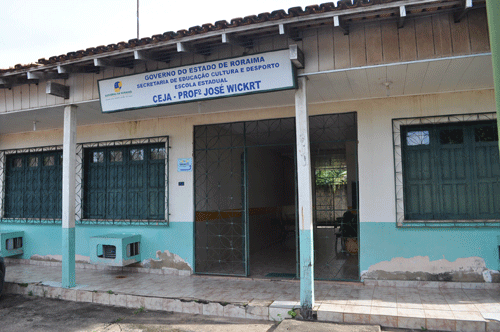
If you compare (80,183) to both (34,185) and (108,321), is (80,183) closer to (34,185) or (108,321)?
(34,185)

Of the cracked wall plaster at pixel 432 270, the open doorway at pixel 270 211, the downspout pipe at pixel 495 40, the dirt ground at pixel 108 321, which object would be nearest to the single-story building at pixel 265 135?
the cracked wall plaster at pixel 432 270

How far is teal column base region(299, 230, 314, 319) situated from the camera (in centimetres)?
517

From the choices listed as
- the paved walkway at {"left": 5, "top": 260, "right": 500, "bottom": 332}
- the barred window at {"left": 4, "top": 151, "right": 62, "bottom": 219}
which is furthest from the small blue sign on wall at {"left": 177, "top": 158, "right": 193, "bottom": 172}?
the barred window at {"left": 4, "top": 151, "right": 62, "bottom": 219}

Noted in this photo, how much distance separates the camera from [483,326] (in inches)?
177

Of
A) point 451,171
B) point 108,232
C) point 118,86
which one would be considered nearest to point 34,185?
point 108,232

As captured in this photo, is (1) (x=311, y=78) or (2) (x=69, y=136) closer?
(1) (x=311, y=78)

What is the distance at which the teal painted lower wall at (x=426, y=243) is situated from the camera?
19.4 feet

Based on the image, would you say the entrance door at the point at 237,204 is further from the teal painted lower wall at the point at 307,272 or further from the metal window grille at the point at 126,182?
the teal painted lower wall at the point at 307,272

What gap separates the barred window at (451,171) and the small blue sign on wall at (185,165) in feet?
13.2

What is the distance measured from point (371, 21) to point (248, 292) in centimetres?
438

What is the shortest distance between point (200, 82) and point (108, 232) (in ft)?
14.5

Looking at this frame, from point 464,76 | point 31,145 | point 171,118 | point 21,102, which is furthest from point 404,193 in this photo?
point 31,145

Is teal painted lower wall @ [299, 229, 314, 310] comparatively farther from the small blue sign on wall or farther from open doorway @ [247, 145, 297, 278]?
the small blue sign on wall

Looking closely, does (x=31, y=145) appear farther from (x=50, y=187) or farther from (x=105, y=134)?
(x=105, y=134)
